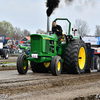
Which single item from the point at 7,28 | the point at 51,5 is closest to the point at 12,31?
the point at 7,28

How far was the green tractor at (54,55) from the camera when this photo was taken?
30.8 ft

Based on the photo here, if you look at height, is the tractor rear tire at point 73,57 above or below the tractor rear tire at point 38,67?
above

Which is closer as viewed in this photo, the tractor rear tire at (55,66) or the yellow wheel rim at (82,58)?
the tractor rear tire at (55,66)

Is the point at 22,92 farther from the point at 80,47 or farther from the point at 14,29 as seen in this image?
the point at 14,29

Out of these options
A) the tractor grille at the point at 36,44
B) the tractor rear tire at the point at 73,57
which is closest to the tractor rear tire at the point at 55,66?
the tractor grille at the point at 36,44

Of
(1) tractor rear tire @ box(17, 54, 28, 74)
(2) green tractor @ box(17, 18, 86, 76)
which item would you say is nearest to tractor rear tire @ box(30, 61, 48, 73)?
(2) green tractor @ box(17, 18, 86, 76)

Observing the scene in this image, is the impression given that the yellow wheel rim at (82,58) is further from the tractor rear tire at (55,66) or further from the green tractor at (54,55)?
the tractor rear tire at (55,66)

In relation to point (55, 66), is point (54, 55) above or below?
above

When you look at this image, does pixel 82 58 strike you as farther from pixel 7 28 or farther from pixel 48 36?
pixel 7 28

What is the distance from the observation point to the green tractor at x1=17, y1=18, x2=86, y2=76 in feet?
30.8

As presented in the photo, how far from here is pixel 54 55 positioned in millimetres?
10117

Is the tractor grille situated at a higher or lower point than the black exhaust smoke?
lower

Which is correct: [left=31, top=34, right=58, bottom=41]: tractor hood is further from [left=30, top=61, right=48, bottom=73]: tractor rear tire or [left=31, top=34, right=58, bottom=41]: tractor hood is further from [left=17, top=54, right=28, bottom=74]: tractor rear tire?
[left=30, top=61, right=48, bottom=73]: tractor rear tire

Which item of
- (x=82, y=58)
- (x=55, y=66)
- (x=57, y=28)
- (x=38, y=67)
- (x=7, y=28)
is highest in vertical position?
(x=7, y=28)
